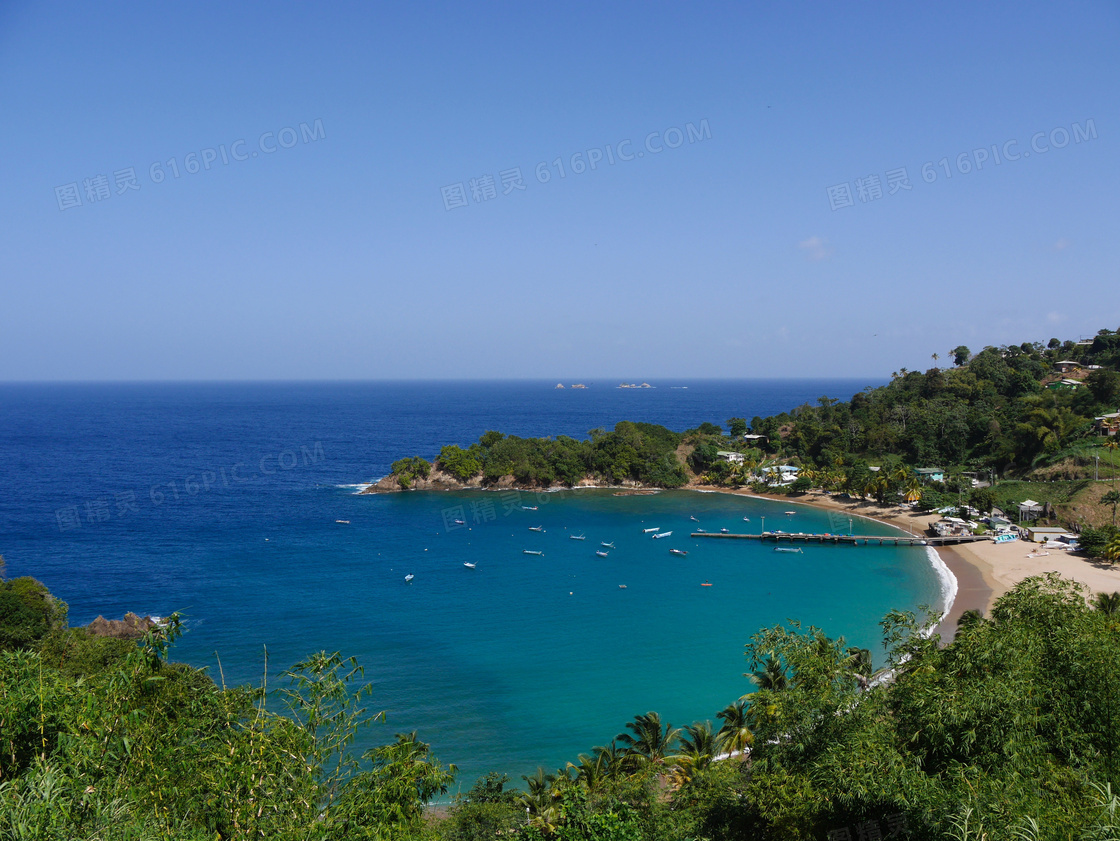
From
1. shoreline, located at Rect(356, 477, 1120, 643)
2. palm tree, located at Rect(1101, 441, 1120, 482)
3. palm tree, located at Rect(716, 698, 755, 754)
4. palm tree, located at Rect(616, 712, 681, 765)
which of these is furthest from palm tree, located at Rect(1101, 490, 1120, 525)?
palm tree, located at Rect(616, 712, 681, 765)

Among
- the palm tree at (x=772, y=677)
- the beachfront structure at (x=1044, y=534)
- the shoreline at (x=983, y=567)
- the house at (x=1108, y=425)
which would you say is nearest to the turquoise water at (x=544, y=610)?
the shoreline at (x=983, y=567)

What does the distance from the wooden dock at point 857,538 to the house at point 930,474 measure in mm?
13985

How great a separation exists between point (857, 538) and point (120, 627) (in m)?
52.5

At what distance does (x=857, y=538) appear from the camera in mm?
55031

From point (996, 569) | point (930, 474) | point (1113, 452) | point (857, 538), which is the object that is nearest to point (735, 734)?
point (996, 569)

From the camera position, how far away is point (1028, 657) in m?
12.3

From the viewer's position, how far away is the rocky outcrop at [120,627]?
33125 millimetres

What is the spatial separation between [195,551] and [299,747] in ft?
164

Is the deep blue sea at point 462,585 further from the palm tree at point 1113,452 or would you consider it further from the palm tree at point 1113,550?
the palm tree at point 1113,452

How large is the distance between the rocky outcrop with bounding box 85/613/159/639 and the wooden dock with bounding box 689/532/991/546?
136 feet

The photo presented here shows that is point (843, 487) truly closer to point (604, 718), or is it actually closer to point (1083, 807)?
point (604, 718)

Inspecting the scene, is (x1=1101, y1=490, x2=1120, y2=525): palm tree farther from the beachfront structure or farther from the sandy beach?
the sandy beach

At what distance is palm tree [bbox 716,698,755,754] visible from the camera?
877 inches

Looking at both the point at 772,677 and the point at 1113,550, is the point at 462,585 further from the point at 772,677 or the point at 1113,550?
the point at 1113,550
